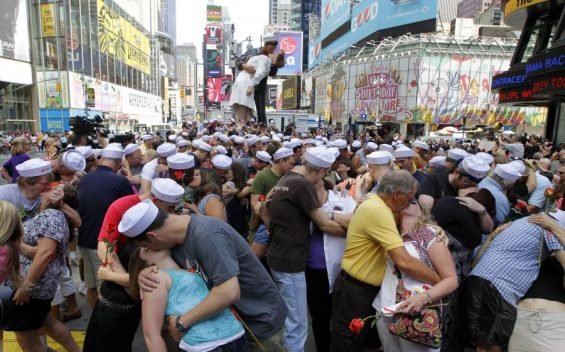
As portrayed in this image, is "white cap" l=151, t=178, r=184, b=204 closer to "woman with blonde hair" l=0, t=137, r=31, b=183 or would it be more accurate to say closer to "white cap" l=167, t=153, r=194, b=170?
"white cap" l=167, t=153, r=194, b=170

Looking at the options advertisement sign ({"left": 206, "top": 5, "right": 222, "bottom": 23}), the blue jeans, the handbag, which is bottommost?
the blue jeans

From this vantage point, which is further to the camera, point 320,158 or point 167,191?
point 320,158

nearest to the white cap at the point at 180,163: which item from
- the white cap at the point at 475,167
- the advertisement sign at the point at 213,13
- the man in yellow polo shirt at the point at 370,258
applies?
the man in yellow polo shirt at the point at 370,258

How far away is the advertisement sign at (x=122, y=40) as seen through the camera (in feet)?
189

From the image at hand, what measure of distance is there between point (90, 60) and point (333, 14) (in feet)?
150

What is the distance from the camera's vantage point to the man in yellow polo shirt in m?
2.66

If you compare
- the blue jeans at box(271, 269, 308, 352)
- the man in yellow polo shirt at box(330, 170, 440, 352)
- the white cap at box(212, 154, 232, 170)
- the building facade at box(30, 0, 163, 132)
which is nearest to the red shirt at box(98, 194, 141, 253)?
the blue jeans at box(271, 269, 308, 352)

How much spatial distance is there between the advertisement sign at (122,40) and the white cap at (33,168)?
60902 millimetres

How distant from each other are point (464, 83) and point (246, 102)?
33618 millimetres

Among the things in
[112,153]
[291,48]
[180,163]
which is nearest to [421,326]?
[180,163]

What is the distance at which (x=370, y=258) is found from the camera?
295cm

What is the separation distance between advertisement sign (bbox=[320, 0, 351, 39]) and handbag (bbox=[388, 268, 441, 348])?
2869 inches

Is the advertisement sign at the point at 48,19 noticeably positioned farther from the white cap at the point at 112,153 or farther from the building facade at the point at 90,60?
the white cap at the point at 112,153

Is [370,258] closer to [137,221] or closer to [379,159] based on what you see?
[137,221]
